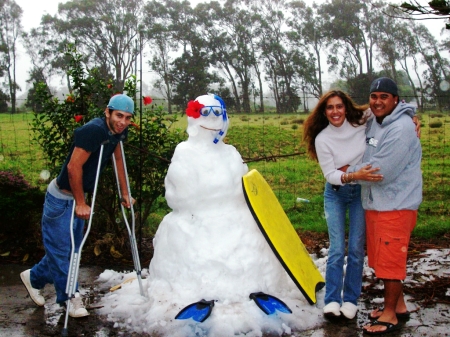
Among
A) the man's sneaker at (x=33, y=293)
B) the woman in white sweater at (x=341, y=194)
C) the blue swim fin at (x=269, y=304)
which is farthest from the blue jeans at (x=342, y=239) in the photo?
the man's sneaker at (x=33, y=293)

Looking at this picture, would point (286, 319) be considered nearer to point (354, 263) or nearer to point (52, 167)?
point (354, 263)

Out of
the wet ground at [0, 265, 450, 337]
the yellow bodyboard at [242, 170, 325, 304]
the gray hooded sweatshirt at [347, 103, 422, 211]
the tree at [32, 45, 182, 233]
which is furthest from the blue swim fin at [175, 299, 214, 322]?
the tree at [32, 45, 182, 233]

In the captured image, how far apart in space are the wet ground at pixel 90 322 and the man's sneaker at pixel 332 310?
0.06 metres

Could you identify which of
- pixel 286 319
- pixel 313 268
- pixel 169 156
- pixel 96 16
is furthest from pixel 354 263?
pixel 96 16

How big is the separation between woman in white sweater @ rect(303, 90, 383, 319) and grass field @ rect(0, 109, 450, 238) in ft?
2.34

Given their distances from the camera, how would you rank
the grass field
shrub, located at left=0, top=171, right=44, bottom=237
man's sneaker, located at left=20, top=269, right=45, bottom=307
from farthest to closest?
the grass field < shrub, located at left=0, top=171, right=44, bottom=237 < man's sneaker, located at left=20, top=269, right=45, bottom=307

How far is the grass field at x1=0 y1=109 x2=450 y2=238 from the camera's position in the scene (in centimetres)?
831

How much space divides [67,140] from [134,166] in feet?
3.10

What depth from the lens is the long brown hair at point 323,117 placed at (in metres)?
4.43

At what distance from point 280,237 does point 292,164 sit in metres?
8.88

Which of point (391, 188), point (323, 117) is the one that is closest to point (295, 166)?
point (323, 117)

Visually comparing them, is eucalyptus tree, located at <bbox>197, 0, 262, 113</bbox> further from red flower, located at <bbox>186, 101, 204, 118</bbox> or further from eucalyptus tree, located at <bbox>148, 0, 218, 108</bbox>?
red flower, located at <bbox>186, 101, 204, 118</bbox>

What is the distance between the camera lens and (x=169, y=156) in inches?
254

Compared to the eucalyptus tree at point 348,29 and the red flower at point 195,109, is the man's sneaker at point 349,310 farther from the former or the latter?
the eucalyptus tree at point 348,29
